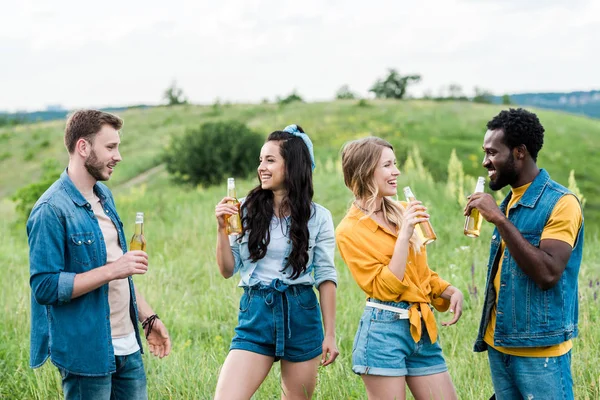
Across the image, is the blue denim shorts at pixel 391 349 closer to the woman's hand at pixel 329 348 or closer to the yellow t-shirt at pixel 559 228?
the woman's hand at pixel 329 348

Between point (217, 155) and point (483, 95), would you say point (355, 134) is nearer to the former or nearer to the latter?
point (217, 155)

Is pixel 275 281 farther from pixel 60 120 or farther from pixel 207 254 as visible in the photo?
pixel 60 120

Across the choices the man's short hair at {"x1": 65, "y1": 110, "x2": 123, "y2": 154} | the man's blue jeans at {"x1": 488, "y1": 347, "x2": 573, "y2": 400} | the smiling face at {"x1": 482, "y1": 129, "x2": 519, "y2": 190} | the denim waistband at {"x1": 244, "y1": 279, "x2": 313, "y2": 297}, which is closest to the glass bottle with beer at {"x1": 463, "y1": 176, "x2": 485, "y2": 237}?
the smiling face at {"x1": 482, "y1": 129, "x2": 519, "y2": 190}

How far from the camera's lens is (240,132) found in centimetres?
2020

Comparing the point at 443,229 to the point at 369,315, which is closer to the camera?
the point at 369,315

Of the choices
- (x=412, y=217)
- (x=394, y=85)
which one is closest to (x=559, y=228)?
(x=412, y=217)

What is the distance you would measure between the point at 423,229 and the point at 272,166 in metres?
0.95

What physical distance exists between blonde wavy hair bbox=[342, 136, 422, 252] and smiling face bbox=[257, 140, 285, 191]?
383 millimetres

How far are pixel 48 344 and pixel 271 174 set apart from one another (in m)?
1.51

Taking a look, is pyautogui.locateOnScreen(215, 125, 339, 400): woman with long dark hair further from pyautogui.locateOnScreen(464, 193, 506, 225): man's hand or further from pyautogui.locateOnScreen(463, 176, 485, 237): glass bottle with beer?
pyautogui.locateOnScreen(464, 193, 506, 225): man's hand

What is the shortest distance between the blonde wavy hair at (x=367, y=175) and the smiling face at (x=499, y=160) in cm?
59

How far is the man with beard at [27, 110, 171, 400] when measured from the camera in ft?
10.8

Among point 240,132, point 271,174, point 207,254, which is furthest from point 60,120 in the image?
point 271,174

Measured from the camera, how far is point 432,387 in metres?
3.72
